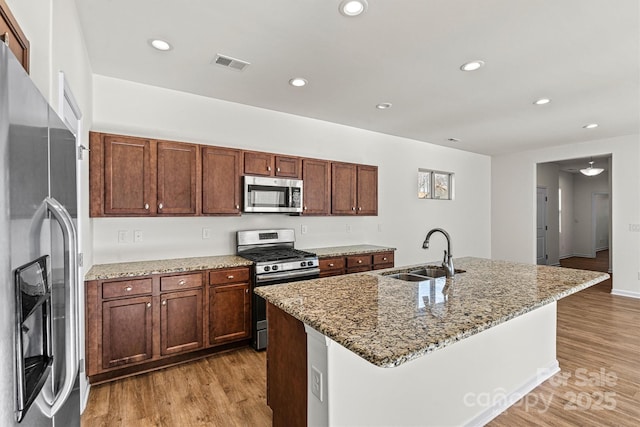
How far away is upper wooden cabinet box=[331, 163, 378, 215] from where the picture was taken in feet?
13.8

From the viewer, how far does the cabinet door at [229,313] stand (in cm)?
302

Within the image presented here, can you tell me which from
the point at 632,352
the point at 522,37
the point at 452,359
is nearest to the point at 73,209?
the point at 452,359

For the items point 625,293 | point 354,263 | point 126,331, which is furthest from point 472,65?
point 625,293

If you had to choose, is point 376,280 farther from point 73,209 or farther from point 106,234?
point 106,234

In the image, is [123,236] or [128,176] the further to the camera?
[123,236]

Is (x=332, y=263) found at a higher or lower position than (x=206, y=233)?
lower

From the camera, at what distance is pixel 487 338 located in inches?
82.2

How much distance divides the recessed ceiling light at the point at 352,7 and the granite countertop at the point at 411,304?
5.73 ft

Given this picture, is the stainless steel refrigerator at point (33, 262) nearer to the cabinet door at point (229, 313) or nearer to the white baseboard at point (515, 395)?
the cabinet door at point (229, 313)

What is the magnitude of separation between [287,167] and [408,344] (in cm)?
292

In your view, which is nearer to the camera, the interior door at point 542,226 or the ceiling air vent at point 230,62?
the ceiling air vent at point 230,62

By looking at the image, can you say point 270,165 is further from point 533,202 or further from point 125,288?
point 533,202

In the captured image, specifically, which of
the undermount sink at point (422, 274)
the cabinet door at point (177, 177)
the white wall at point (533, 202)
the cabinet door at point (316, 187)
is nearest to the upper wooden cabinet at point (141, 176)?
the cabinet door at point (177, 177)

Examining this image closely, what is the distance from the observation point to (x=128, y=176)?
2.86m
